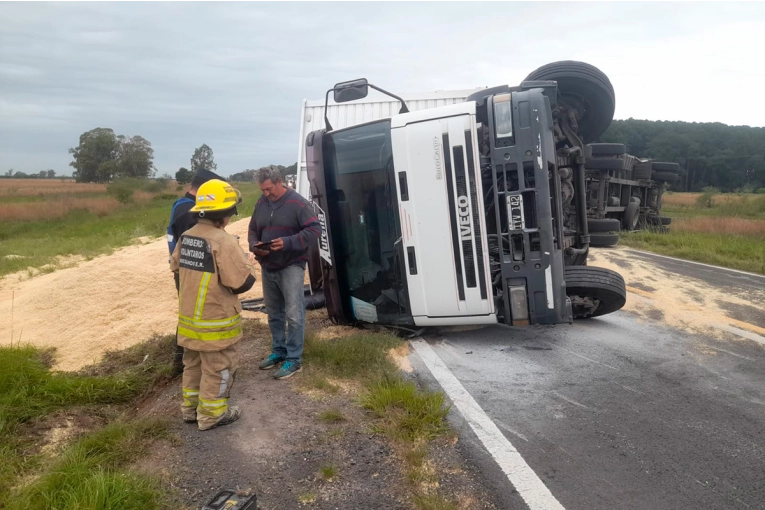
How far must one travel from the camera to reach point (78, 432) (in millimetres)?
3654

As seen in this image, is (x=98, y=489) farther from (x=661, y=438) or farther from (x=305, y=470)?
(x=661, y=438)

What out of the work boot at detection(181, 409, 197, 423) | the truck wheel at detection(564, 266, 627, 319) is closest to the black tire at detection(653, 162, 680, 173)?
the truck wheel at detection(564, 266, 627, 319)

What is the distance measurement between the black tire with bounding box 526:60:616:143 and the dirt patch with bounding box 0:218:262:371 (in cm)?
473

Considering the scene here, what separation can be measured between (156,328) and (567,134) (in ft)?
16.6

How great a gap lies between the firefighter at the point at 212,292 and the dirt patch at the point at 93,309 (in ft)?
8.25

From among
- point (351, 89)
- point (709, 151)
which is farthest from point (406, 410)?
point (709, 151)

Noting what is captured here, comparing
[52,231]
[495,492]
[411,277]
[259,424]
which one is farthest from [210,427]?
[52,231]

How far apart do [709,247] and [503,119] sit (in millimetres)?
9318

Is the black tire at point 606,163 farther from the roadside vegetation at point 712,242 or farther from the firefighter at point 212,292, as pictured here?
the firefighter at point 212,292

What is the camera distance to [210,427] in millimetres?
3473

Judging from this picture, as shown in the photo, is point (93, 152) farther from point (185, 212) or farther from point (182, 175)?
point (185, 212)

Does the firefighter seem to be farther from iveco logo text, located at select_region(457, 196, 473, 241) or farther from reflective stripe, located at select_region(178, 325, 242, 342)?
iveco logo text, located at select_region(457, 196, 473, 241)

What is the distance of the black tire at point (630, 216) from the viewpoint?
41.7 ft

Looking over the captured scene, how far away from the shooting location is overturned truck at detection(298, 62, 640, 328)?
4617 millimetres
